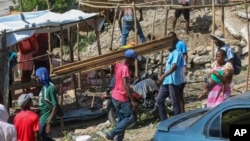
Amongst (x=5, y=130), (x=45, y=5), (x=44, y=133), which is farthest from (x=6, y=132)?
(x=45, y=5)

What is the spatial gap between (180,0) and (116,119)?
23.0 ft

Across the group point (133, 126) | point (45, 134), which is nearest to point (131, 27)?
point (133, 126)

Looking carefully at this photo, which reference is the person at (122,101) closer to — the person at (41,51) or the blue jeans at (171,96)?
the blue jeans at (171,96)

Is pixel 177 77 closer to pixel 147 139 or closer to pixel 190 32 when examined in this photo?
pixel 147 139

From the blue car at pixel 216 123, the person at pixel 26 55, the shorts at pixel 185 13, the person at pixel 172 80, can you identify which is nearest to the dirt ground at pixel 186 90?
the shorts at pixel 185 13

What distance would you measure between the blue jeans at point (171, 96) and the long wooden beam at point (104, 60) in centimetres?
171

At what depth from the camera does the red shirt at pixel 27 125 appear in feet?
26.8

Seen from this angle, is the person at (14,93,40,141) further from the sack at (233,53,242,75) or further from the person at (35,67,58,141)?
the sack at (233,53,242,75)

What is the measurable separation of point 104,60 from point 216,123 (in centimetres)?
549

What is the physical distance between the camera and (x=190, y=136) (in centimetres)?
746

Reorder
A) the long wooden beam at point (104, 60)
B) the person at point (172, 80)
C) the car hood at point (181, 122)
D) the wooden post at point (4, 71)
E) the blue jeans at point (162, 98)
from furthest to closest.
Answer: the long wooden beam at point (104, 60) → the wooden post at point (4, 71) → the blue jeans at point (162, 98) → the person at point (172, 80) → the car hood at point (181, 122)

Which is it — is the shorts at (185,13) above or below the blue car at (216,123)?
below

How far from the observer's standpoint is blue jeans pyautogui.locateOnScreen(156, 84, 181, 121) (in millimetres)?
10930

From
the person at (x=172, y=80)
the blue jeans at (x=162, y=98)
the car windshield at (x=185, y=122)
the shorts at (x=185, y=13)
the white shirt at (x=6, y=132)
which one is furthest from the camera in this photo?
the shorts at (x=185, y=13)
